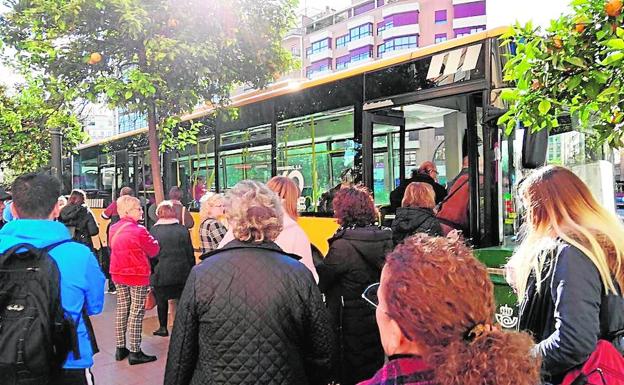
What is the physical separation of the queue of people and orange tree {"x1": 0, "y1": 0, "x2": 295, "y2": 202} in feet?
11.3

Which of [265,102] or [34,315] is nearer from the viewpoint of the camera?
[34,315]

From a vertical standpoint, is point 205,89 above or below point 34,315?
above

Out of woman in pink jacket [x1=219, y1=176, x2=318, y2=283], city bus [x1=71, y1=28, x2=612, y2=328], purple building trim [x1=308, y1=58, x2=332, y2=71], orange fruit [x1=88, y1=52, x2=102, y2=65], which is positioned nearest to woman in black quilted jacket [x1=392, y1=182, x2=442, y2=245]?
city bus [x1=71, y1=28, x2=612, y2=328]

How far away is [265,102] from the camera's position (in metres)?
8.16

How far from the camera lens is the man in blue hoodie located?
109 inches

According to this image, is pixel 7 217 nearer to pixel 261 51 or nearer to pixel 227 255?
pixel 261 51

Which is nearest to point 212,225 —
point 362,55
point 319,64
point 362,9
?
point 362,55

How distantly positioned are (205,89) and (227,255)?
484 centimetres

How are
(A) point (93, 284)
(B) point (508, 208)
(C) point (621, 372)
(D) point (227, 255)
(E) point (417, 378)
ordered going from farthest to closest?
(B) point (508, 208)
(A) point (93, 284)
(D) point (227, 255)
(C) point (621, 372)
(E) point (417, 378)

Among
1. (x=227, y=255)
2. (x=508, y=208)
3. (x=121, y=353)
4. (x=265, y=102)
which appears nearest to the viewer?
(x=227, y=255)

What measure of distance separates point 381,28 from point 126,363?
63.4 metres

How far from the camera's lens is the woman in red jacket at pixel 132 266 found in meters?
5.63

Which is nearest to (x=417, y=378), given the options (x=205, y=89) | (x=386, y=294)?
(x=386, y=294)

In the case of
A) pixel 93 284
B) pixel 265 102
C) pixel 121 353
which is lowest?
pixel 121 353
